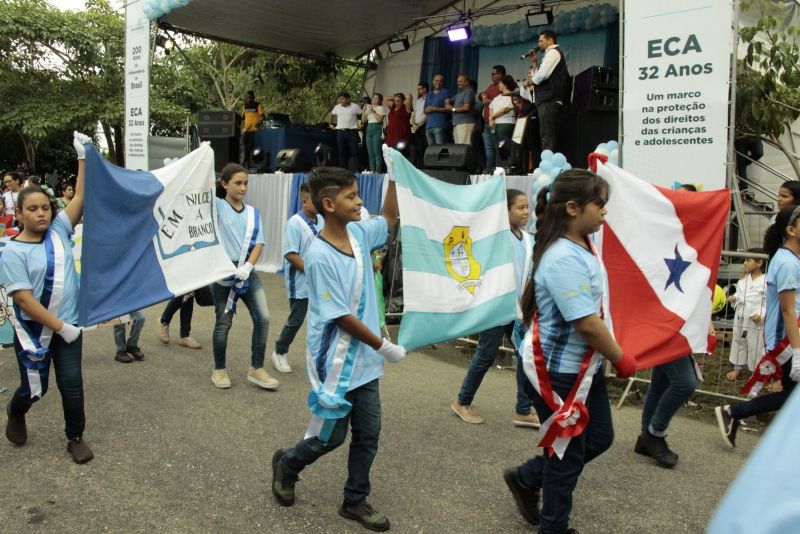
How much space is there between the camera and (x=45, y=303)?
4207 millimetres

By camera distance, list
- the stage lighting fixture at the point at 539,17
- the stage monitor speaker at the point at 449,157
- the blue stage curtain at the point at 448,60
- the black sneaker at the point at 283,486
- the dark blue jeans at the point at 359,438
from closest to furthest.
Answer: the dark blue jeans at the point at 359,438 → the black sneaker at the point at 283,486 → the stage monitor speaker at the point at 449,157 → the stage lighting fixture at the point at 539,17 → the blue stage curtain at the point at 448,60

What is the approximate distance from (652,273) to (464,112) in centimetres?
873

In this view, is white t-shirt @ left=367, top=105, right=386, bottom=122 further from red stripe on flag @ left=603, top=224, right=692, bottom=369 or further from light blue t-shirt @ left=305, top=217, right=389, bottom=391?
light blue t-shirt @ left=305, top=217, right=389, bottom=391

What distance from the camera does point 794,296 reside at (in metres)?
4.17

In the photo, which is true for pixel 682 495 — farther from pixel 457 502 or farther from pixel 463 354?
pixel 463 354

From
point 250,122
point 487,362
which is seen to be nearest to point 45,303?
point 487,362

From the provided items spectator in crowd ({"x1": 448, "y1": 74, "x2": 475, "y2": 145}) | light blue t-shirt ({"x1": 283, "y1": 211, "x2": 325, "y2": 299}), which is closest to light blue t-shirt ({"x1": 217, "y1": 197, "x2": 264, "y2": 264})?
light blue t-shirt ({"x1": 283, "y1": 211, "x2": 325, "y2": 299})

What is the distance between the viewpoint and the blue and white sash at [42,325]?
13.7 feet

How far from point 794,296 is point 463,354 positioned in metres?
3.88

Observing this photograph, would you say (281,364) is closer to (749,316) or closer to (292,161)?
(749,316)

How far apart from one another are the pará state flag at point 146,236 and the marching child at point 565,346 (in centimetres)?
293

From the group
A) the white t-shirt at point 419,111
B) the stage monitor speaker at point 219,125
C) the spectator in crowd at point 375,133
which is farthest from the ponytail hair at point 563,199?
the stage monitor speaker at point 219,125

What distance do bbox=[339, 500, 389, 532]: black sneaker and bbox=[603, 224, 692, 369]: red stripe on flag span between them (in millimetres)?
1860

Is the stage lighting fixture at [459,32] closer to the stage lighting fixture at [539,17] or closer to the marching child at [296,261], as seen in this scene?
the stage lighting fixture at [539,17]
